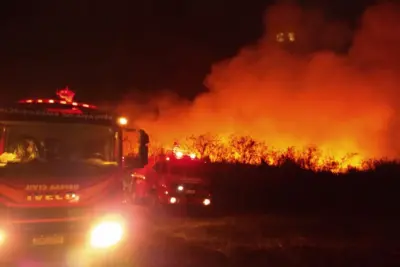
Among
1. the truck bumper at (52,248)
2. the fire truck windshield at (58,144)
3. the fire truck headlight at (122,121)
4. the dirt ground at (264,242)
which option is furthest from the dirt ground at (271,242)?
the fire truck headlight at (122,121)

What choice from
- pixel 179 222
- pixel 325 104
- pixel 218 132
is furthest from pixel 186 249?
pixel 325 104

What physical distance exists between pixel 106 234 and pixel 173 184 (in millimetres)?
8945

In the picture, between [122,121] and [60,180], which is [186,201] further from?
[60,180]

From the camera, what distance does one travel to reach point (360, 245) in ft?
39.2

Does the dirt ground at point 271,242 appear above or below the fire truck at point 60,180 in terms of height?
below

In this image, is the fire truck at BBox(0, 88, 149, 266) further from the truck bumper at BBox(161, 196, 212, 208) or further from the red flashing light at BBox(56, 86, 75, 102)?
the truck bumper at BBox(161, 196, 212, 208)

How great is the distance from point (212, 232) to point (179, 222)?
1.90 m

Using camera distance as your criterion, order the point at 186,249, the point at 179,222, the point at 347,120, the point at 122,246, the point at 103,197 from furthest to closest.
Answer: the point at 347,120 → the point at 179,222 → the point at 186,249 → the point at 122,246 → the point at 103,197

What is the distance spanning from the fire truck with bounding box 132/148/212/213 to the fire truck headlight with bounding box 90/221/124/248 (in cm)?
881

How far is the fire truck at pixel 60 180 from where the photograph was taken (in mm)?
7508

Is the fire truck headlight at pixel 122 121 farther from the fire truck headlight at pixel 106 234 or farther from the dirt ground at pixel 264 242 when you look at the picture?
the dirt ground at pixel 264 242

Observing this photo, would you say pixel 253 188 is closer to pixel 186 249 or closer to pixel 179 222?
pixel 179 222

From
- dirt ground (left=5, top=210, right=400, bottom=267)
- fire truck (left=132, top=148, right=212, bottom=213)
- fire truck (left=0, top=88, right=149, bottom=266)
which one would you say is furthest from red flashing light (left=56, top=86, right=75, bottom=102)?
fire truck (left=132, top=148, right=212, bottom=213)

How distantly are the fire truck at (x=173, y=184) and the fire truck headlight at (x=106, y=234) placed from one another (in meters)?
8.81
